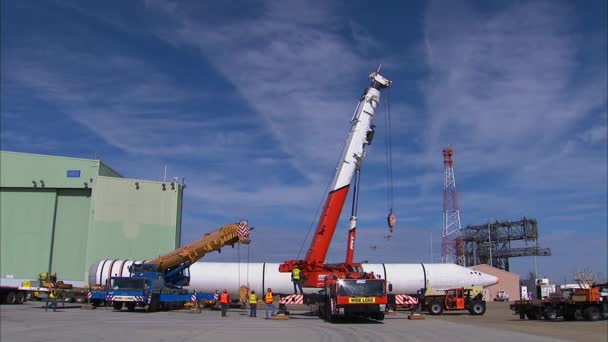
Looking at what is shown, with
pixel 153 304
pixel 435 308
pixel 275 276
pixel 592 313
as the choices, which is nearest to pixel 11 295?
pixel 153 304

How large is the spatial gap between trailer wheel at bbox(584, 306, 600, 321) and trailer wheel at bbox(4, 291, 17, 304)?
34.0 meters

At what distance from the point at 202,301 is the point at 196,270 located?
5.44 m

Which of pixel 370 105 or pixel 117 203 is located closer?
pixel 370 105

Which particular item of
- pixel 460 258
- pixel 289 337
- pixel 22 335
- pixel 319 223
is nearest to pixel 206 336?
pixel 289 337

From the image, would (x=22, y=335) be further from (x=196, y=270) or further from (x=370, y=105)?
(x=196, y=270)

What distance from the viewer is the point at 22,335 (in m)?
15.2

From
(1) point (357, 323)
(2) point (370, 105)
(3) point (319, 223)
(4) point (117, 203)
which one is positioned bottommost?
(1) point (357, 323)

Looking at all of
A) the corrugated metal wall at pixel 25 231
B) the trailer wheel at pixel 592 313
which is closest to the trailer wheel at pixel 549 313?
the trailer wheel at pixel 592 313

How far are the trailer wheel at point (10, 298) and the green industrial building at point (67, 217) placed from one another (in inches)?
447

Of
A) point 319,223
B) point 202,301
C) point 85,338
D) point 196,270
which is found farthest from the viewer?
point 196,270

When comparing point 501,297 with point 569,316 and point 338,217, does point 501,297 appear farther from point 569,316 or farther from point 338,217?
point 338,217

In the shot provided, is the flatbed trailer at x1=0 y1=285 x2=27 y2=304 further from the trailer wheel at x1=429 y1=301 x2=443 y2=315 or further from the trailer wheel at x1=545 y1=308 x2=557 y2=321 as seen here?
the trailer wheel at x1=545 y1=308 x2=557 y2=321

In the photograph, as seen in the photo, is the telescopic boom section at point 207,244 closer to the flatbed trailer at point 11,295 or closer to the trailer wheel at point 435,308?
the flatbed trailer at point 11,295

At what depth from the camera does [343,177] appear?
28547mm
